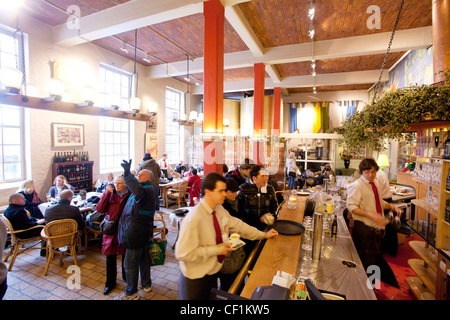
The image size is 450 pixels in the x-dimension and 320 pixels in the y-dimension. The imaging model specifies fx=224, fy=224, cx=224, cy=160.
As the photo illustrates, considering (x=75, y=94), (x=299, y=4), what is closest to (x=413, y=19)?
(x=299, y=4)

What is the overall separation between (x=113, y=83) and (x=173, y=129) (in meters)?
3.69

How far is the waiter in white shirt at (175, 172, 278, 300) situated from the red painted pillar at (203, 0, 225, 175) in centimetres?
216

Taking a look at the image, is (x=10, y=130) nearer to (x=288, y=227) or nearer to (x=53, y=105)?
(x=53, y=105)

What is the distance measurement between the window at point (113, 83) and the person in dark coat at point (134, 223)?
550cm

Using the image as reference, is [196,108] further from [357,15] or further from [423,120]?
[423,120]

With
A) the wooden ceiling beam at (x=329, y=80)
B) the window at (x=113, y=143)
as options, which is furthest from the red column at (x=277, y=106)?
the window at (x=113, y=143)

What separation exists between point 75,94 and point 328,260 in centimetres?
778

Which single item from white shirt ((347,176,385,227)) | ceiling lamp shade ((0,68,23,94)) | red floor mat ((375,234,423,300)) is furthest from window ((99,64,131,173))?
red floor mat ((375,234,423,300))

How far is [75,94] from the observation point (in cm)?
678

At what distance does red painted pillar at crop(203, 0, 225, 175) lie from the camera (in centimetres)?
392

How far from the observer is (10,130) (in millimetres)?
5715

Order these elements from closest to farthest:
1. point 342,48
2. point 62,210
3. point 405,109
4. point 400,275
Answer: point 405,109, point 400,275, point 62,210, point 342,48

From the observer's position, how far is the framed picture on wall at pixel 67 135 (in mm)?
6363

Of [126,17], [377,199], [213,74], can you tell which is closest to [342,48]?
[213,74]
